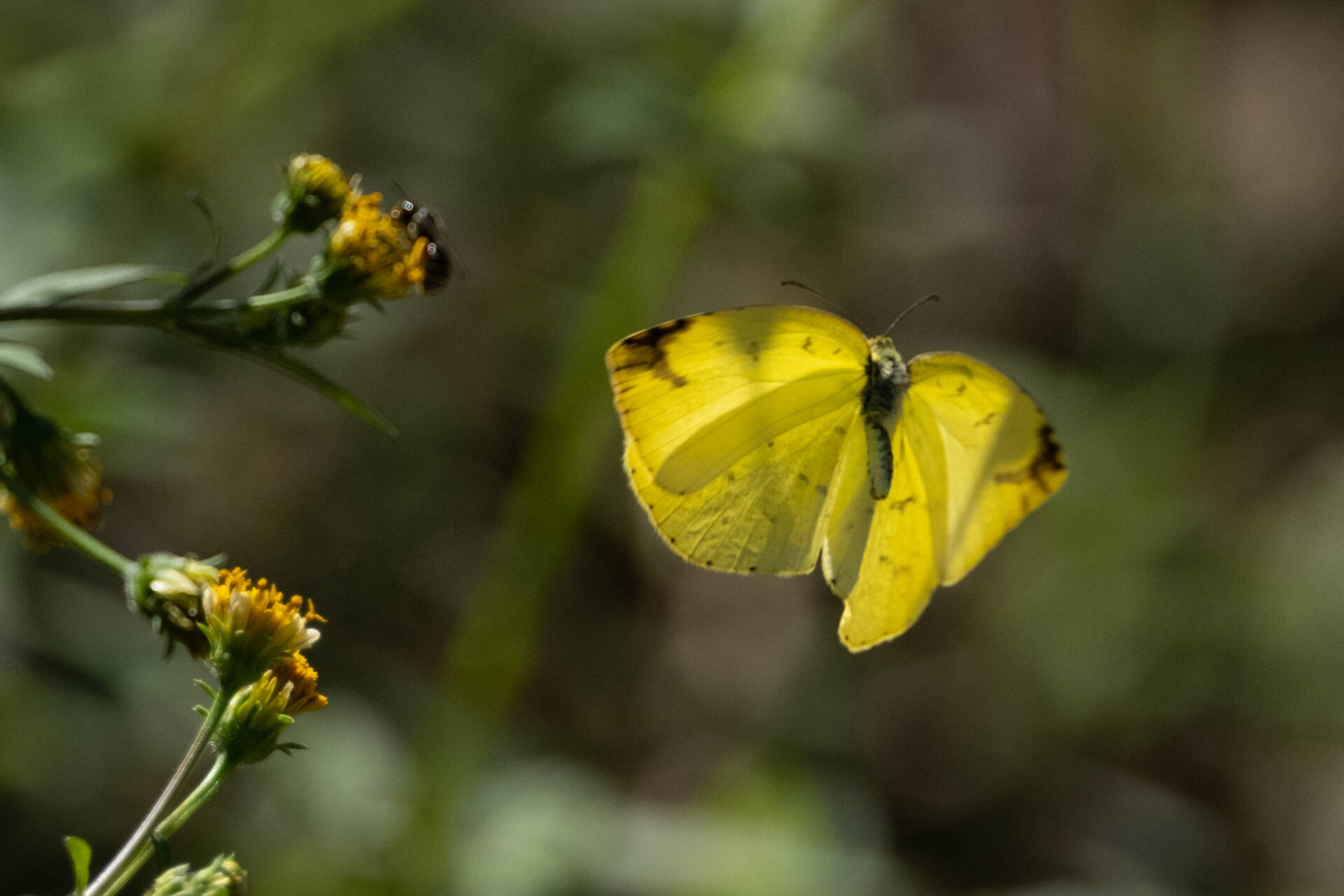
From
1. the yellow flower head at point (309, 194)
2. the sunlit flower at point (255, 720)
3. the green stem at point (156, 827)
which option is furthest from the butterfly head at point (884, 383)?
the green stem at point (156, 827)

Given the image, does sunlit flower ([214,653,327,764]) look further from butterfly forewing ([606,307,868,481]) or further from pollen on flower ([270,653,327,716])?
butterfly forewing ([606,307,868,481])

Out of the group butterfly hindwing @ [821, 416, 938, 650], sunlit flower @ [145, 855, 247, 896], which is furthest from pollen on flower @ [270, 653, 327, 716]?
butterfly hindwing @ [821, 416, 938, 650]

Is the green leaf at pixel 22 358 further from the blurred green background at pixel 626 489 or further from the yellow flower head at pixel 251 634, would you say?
the blurred green background at pixel 626 489

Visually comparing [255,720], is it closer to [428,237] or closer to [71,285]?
[71,285]

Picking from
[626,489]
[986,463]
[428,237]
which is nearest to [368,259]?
[428,237]

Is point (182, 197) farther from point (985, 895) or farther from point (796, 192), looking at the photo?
point (985, 895)

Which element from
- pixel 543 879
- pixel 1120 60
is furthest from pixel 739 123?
pixel 1120 60

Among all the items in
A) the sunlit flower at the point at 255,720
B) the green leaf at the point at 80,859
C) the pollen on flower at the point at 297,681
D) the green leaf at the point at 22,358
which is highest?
the green leaf at the point at 22,358
